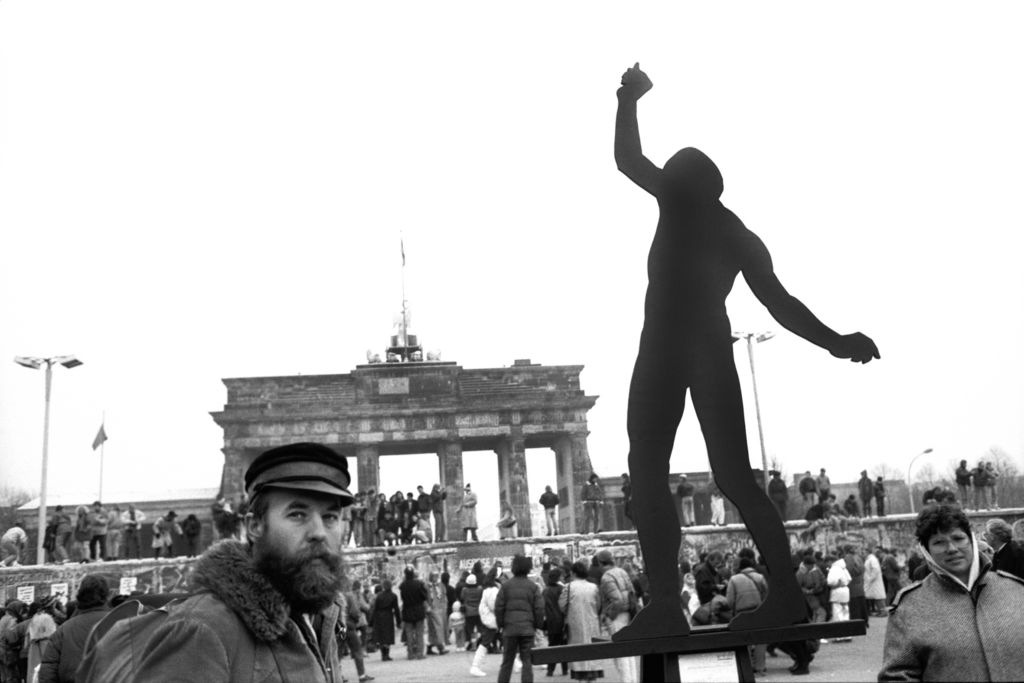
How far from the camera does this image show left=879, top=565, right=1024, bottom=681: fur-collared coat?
3.40 meters

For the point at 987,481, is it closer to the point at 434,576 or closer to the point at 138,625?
the point at 434,576

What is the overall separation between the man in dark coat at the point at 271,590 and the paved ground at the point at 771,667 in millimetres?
8547

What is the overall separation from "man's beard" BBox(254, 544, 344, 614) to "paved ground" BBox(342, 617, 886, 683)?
28.1 feet

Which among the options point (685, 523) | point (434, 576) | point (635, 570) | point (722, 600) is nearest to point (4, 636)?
point (722, 600)

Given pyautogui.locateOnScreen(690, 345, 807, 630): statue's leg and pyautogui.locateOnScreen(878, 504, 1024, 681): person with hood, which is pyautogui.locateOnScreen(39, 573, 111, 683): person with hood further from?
pyautogui.locateOnScreen(878, 504, 1024, 681): person with hood

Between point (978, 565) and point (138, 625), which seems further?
point (978, 565)

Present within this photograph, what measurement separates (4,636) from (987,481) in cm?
2262

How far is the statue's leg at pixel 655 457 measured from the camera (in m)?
4.93

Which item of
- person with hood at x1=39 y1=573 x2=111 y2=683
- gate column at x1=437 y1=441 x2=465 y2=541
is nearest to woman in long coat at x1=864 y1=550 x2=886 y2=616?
person with hood at x1=39 y1=573 x2=111 y2=683

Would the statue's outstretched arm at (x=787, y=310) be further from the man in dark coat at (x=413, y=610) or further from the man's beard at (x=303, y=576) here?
the man in dark coat at (x=413, y=610)

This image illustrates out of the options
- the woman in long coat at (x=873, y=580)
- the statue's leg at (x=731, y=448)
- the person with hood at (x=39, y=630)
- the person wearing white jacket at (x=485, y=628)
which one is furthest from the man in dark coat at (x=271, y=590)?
the woman in long coat at (x=873, y=580)

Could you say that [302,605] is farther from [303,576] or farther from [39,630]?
[39,630]

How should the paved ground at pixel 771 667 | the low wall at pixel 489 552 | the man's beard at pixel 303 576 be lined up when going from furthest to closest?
1. the low wall at pixel 489 552
2. the paved ground at pixel 771 667
3. the man's beard at pixel 303 576

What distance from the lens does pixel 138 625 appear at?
7.63ft
